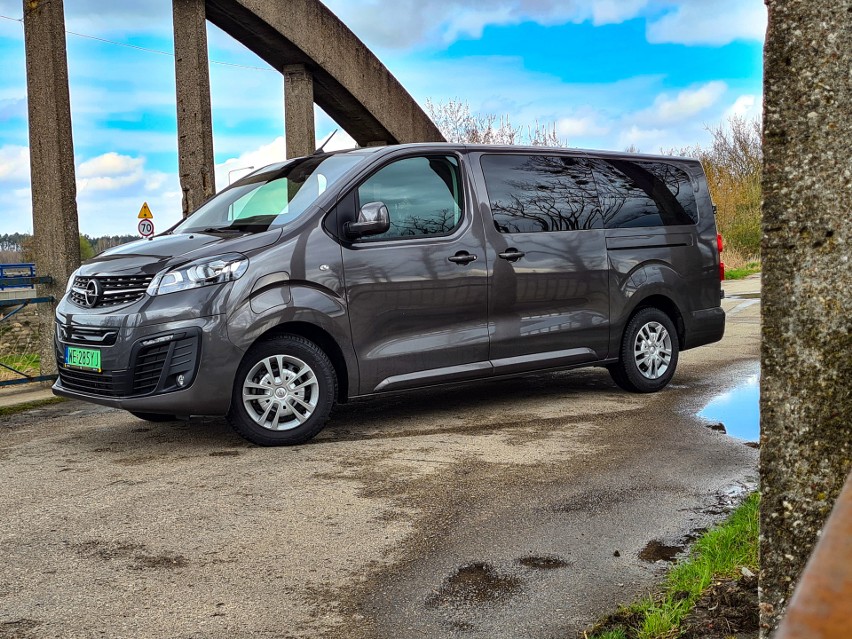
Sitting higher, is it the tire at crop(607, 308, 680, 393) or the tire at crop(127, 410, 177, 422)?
the tire at crop(607, 308, 680, 393)

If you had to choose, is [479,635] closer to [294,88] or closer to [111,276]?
[111,276]

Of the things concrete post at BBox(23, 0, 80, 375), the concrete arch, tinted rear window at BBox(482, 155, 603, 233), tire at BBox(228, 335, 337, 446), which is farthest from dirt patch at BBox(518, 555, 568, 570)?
the concrete arch

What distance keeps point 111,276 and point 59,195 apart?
4.11 m

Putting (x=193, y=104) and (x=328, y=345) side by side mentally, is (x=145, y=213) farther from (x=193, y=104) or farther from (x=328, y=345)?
(x=328, y=345)

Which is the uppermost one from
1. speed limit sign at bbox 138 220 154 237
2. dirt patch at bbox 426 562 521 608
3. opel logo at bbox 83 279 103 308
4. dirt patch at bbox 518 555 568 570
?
speed limit sign at bbox 138 220 154 237

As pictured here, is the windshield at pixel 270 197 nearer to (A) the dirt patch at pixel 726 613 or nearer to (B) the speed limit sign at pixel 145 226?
(A) the dirt patch at pixel 726 613

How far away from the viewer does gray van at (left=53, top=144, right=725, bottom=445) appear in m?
5.80

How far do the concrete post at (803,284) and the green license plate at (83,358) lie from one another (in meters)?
4.64

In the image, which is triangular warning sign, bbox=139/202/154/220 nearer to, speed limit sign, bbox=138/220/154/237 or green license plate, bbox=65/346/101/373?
speed limit sign, bbox=138/220/154/237

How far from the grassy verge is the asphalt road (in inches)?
5.9

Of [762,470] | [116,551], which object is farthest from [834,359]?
[116,551]

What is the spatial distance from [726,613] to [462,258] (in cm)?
399

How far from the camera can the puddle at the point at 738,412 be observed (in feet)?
21.0

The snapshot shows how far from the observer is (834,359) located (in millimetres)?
2334
